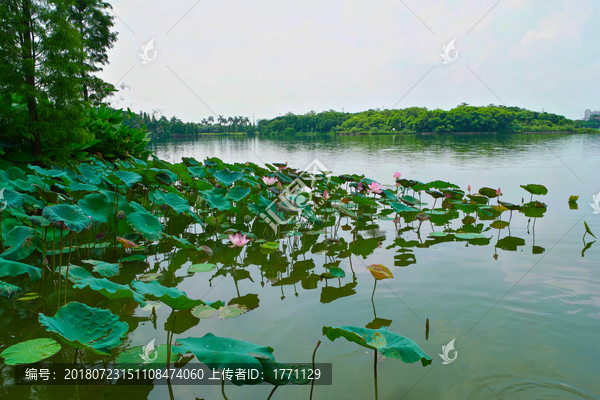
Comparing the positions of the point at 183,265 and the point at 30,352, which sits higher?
the point at 30,352

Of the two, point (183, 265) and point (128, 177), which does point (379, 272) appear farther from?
point (128, 177)

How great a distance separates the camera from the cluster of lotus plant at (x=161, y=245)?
1.29 m

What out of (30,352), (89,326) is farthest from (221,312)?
(30,352)

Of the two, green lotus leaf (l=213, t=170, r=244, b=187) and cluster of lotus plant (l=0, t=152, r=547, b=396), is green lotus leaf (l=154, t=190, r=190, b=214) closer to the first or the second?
cluster of lotus plant (l=0, t=152, r=547, b=396)

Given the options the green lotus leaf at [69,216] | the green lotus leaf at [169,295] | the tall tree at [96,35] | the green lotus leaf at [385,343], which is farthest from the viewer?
the tall tree at [96,35]

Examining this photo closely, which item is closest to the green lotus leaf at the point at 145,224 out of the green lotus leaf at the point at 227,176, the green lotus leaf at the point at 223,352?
the green lotus leaf at the point at 223,352

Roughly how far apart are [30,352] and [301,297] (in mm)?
1429

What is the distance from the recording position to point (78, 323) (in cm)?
130

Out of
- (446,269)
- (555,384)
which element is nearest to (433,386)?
(555,384)

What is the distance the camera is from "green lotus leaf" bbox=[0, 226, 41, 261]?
1.94 meters

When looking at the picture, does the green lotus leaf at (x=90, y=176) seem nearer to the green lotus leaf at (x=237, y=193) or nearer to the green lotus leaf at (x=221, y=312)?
the green lotus leaf at (x=237, y=193)

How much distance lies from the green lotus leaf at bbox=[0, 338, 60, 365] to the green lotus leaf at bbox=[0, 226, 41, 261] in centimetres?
80

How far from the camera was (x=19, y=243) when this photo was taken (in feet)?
6.31

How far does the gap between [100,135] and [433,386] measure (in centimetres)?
632
